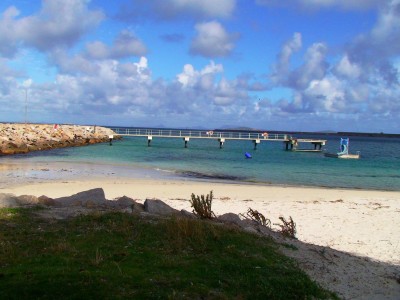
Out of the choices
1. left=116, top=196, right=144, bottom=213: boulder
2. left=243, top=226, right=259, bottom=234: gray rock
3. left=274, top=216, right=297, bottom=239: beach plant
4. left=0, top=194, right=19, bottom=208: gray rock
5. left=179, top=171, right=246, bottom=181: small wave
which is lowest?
left=179, top=171, right=246, bottom=181: small wave

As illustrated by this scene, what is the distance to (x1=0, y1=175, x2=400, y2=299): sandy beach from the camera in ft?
22.9

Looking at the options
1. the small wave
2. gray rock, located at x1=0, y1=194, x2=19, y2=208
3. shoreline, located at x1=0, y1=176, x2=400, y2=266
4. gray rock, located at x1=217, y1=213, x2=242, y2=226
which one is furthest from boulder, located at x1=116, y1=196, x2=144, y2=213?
the small wave

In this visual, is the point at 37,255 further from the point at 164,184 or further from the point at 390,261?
the point at 164,184

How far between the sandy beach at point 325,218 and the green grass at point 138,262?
0.96 m

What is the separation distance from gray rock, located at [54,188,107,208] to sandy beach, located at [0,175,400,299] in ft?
12.7

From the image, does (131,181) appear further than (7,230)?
Yes

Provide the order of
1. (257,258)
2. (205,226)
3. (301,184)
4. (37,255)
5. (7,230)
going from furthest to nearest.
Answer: (301,184) → (205,226) → (7,230) → (257,258) → (37,255)

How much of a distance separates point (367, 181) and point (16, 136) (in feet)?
119

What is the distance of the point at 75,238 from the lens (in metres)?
6.72

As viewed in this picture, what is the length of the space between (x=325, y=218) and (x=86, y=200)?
7.69 m

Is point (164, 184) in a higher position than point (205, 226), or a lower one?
lower

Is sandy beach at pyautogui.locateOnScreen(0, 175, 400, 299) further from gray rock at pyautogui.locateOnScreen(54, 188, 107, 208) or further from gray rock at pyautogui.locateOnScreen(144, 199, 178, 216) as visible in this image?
gray rock at pyautogui.locateOnScreen(54, 188, 107, 208)

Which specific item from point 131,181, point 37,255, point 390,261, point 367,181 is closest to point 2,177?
point 131,181

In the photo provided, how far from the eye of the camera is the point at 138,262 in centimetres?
579
